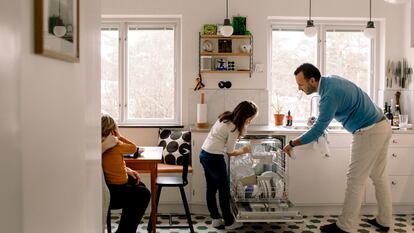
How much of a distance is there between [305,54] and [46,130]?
4.19 metres

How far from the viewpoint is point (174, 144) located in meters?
4.88

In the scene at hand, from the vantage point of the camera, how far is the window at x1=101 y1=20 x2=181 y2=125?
5.21 meters

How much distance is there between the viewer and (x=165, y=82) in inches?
207

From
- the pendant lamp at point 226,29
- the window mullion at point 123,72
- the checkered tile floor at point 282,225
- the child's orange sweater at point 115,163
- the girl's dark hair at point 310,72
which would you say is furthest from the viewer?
the window mullion at point 123,72

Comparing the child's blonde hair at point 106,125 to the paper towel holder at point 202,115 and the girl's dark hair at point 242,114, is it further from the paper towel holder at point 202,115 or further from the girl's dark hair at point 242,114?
the paper towel holder at point 202,115

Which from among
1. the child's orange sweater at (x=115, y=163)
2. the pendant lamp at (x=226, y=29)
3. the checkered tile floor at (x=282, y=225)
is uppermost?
the pendant lamp at (x=226, y=29)

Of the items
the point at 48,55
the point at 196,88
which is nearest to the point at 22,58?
the point at 48,55

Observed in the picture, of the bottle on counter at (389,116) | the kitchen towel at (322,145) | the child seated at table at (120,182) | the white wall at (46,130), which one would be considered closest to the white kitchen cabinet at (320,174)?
the kitchen towel at (322,145)

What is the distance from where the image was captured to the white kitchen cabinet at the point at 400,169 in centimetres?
463

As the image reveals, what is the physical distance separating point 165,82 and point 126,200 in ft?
6.83

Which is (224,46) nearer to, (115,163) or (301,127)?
(301,127)

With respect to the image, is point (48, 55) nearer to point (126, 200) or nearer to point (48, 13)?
point (48, 13)

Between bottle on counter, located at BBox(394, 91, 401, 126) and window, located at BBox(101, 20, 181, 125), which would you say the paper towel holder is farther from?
bottle on counter, located at BBox(394, 91, 401, 126)

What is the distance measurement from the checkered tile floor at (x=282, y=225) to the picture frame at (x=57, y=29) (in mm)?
2646
